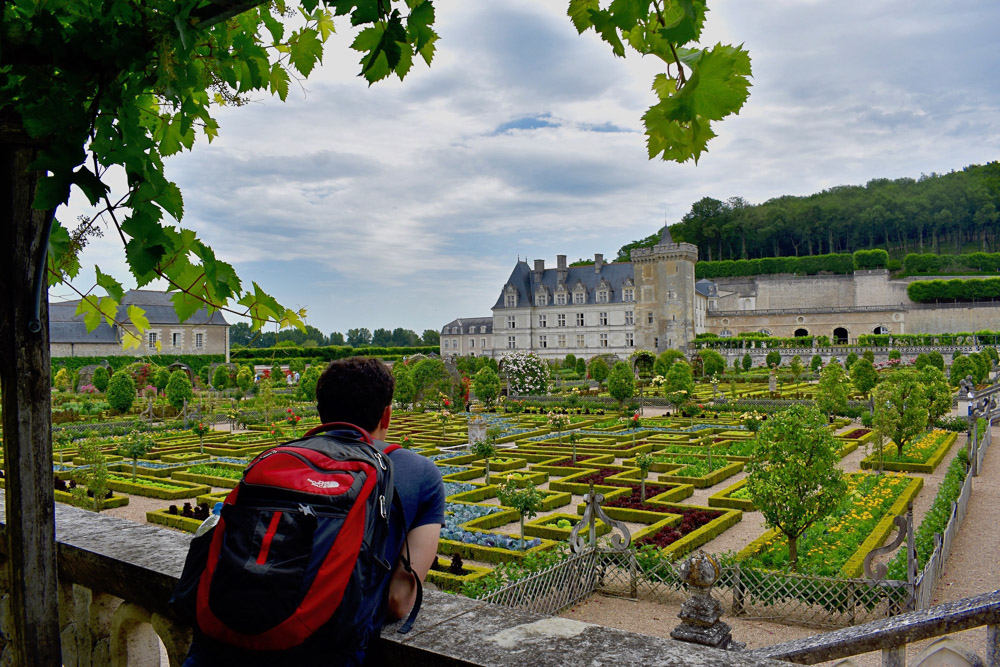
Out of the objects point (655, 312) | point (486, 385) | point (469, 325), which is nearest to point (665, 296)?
point (655, 312)

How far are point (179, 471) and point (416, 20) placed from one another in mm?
14961

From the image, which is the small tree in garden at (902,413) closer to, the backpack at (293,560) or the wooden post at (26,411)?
the backpack at (293,560)

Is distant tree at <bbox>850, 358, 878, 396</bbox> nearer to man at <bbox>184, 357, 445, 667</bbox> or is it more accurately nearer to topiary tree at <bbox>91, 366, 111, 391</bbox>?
man at <bbox>184, 357, 445, 667</bbox>

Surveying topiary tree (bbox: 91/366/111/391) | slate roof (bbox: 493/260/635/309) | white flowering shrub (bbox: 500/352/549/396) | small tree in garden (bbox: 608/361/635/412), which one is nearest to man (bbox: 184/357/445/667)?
small tree in garden (bbox: 608/361/635/412)

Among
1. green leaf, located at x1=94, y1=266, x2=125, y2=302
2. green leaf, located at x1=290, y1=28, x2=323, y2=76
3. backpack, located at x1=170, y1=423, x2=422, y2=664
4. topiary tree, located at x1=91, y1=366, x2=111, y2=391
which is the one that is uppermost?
green leaf, located at x1=290, y1=28, x2=323, y2=76

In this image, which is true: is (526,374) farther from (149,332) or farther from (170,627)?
(170,627)

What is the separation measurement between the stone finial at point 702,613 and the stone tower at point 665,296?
1725 inches

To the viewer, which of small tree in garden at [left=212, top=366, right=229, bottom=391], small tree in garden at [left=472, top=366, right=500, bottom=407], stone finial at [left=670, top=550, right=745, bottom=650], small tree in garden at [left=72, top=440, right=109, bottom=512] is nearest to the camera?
stone finial at [left=670, top=550, right=745, bottom=650]

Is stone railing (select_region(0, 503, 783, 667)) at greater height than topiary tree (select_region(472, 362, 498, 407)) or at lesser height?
greater

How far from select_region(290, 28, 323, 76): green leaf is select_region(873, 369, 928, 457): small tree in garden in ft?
44.4

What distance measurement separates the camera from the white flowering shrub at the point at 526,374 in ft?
90.6

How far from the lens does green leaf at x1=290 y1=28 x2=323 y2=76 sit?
195cm

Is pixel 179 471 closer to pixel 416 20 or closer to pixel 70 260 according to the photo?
pixel 70 260

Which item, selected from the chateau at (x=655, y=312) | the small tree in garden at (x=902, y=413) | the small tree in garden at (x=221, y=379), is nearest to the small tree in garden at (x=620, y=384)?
the small tree in garden at (x=902, y=413)
